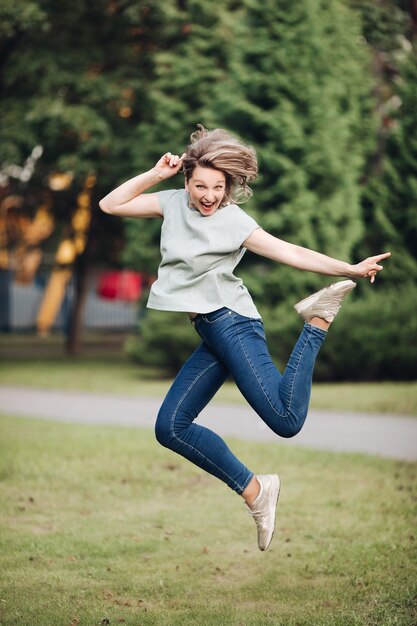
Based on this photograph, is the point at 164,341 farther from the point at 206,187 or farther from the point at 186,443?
the point at 206,187

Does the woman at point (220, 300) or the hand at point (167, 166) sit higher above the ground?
the hand at point (167, 166)

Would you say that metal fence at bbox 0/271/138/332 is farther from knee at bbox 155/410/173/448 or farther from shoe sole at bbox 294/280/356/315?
shoe sole at bbox 294/280/356/315

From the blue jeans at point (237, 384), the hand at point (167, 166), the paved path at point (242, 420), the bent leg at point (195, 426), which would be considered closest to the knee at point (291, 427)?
the blue jeans at point (237, 384)

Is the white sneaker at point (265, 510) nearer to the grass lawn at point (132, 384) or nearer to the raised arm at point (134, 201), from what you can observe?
the raised arm at point (134, 201)

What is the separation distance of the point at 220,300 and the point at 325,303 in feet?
1.62

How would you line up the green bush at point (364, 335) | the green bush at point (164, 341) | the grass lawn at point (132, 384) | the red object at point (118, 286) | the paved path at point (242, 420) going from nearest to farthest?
the paved path at point (242, 420)
the grass lawn at point (132, 384)
the green bush at point (364, 335)
the green bush at point (164, 341)
the red object at point (118, 286)

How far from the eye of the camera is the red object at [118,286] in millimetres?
31703

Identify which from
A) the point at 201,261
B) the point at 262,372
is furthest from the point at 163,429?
the point at 201,261

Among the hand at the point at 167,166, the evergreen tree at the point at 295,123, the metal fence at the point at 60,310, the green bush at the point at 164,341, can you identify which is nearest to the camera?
the hand at the point at 167,166

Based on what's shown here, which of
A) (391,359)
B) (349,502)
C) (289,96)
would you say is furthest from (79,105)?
(349,502)

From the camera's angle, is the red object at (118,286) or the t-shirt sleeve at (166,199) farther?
the red object at (118,286)

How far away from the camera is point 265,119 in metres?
14.2

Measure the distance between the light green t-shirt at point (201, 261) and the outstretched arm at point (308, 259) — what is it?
7 centimetres

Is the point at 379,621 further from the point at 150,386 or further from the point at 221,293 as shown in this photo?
the point at 150,386
